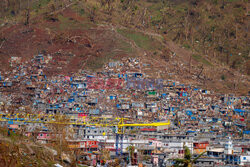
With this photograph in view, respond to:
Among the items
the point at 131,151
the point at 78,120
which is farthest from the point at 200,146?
the point at 78,120

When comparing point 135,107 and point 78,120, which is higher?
point 135,107

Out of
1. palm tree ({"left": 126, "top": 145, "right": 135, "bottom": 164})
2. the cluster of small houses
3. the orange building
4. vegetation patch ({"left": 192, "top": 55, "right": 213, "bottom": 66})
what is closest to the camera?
palm tree ({"left": 126, "top": 145, "right": 135, "bottom": 164})

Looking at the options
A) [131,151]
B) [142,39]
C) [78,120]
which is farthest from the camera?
[142,39]

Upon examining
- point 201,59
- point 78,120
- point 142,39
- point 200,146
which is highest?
point 142,39

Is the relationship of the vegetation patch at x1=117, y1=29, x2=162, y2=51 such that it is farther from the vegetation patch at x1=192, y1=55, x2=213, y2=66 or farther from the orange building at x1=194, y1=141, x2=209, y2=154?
the orange building at x1=194, y1=141, x2=209, y2=154

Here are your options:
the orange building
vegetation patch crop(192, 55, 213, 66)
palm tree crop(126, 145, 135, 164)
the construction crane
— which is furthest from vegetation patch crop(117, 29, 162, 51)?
palm tree crop(126, 145, 135, 164)

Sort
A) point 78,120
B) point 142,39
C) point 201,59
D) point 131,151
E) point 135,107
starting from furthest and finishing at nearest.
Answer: point 201,59, point 142,39, point 135,107, point 78,120, point 131,151

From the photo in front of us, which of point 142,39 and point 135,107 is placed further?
point 142,39

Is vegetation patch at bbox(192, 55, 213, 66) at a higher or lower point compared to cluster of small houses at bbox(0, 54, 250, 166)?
higher

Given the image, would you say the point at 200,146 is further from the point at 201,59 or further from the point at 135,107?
the point at 201,59

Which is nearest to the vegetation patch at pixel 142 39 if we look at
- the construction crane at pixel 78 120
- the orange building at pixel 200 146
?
the construction crane at pixel 78 120
